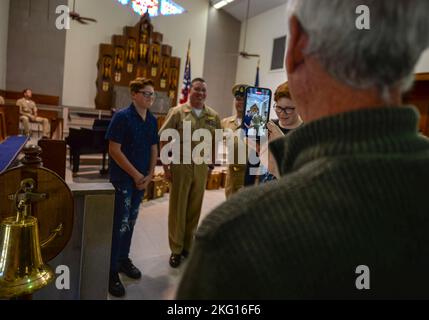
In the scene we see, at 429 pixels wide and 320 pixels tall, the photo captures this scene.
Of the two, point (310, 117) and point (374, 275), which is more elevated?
point (310, 117)

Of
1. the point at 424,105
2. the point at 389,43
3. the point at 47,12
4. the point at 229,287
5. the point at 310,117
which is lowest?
the point at 229,287

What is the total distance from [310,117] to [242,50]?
44.7 ft

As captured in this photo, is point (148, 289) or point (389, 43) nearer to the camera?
point (389, 43)

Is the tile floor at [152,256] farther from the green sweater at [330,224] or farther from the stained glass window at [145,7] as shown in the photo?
the stained glass window at [145,7]

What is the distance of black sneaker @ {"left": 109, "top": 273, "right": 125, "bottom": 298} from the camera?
8.06 feet

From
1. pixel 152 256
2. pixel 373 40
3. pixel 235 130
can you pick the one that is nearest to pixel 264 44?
pixel 235 130

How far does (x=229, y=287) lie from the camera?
42cm

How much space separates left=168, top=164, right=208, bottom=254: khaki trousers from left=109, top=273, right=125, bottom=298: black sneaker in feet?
2.17

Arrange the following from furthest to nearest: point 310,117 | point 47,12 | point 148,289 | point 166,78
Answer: point 166,78 → point 47,12 → point 148,289 → point 310,117

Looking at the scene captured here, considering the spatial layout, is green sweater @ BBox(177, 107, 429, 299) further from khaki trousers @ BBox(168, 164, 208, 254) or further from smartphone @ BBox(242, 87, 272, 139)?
khaki trousers @ BBox(168, 164, 208, 254)

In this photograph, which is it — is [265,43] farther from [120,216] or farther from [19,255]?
[19,255]

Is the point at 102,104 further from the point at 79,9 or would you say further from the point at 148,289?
the point at 148,289

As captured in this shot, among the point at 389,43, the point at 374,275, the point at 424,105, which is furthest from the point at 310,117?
the point at 424,105

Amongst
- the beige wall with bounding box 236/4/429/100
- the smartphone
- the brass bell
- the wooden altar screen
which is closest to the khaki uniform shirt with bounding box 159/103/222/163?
the smartphone
